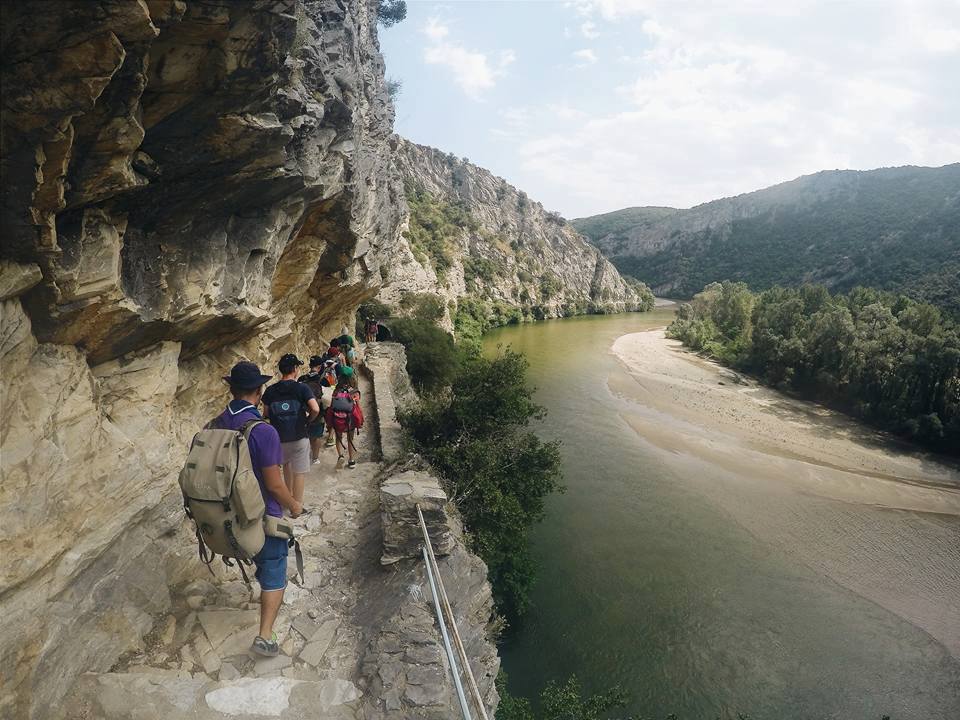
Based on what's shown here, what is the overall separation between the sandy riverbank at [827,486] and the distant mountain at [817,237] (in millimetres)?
27197

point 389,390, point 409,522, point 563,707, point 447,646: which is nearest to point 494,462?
point 389,390

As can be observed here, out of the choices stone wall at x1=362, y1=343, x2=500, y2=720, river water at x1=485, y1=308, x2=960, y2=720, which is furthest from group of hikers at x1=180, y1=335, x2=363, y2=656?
river water at x1=485, y1=308, x2=960, y2=720

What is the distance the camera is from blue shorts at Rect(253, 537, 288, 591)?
4.23 m

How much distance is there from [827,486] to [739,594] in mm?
9699

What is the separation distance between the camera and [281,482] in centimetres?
404

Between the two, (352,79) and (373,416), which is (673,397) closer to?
(373,416)

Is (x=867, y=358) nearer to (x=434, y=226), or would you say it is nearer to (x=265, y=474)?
(x=265, y=474)

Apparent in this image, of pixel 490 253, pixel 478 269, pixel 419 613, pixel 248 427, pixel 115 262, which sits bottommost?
pixel 419 613

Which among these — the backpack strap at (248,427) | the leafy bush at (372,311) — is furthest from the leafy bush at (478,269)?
the backpack strap at (248,427)

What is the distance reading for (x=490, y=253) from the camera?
81438 mm

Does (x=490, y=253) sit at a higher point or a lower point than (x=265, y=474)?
higher

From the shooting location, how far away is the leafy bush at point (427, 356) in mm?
24406

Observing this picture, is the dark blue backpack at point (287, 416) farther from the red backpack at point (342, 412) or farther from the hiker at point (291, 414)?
the red backpack at point (342, 412)

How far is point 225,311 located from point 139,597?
4127 millimetres
